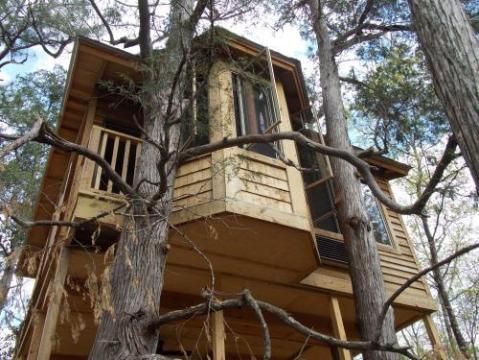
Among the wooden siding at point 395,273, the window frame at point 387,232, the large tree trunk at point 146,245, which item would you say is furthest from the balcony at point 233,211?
the window frame at point 387,232

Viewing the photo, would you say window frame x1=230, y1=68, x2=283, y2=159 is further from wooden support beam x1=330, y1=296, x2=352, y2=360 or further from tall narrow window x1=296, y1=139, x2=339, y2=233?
wooden support beam x1=330, y1=296, x2=352, y2=360

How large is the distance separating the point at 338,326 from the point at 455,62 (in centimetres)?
441

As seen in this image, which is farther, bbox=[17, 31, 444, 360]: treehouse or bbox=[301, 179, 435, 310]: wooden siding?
bbox=[301, 179, 435, 310]: wooden siding

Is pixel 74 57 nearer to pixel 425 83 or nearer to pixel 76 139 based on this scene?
pixel 76 139

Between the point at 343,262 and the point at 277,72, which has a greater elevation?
the point at 277,72

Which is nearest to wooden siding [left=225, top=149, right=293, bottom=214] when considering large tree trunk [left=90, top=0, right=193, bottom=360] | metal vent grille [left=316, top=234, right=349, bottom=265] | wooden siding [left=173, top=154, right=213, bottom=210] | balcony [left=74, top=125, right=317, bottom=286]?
balcony [left=74, top=125, right=317, bottom=286]

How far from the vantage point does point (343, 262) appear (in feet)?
23.0

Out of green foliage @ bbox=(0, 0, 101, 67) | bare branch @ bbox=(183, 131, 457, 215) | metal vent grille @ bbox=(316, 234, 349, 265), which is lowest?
bare branch @ bbox=(183, 131, 457, 215)

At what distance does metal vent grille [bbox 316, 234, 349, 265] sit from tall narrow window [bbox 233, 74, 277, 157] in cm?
188

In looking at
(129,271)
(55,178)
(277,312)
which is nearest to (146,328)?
(129,271)

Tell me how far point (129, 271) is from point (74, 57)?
13.3 ft

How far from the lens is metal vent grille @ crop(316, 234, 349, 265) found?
700cm

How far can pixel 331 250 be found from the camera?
23.5ft

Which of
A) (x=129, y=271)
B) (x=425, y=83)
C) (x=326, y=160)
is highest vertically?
(x=425, y=83)
